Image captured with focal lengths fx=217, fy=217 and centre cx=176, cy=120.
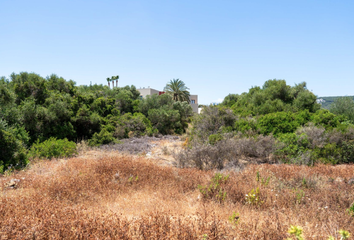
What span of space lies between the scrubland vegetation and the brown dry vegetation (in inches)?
1.0

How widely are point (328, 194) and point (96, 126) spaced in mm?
14725

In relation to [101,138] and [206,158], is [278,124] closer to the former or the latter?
[206,158]

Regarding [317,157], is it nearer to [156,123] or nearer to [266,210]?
[266,210]

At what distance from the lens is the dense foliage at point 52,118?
9191mm

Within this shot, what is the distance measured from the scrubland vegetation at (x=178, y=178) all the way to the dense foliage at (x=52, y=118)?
0.24ft

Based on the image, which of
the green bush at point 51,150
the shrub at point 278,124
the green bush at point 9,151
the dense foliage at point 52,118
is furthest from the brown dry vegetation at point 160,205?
the shrub at point 278,124

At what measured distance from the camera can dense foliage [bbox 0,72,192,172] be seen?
9.19 meters

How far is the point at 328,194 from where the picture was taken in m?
4.83

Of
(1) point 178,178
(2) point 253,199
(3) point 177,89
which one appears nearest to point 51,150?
(1) point 178,178

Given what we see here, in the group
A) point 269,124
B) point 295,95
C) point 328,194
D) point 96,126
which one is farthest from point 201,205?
point 295,95

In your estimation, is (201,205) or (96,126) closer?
(201,205)

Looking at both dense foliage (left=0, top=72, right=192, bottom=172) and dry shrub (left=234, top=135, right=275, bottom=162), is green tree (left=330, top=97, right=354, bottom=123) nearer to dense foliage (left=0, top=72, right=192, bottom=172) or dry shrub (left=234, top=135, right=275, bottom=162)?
dry shrub (left=234, top=135, right=275, bottom=162)

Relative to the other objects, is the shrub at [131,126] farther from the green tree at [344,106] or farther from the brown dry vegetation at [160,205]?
the green tree at [344,106]

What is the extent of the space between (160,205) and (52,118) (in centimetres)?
1131
